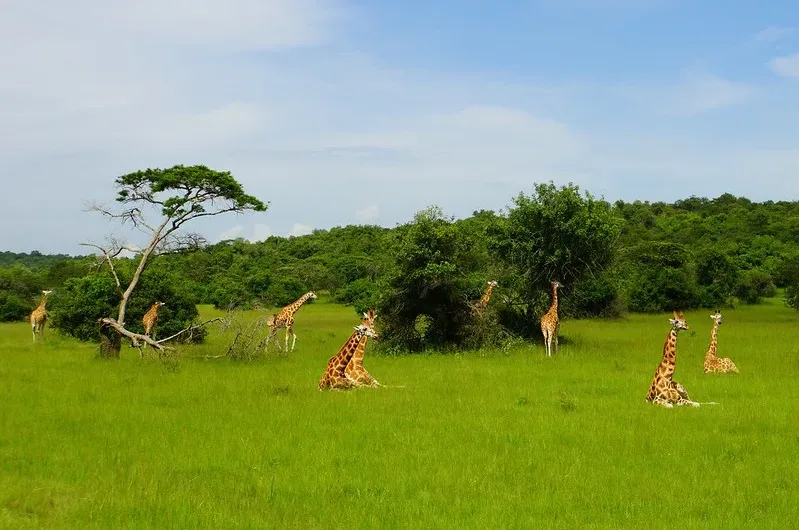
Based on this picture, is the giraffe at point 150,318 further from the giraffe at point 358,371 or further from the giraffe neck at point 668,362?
the giraffe neck at point 668,362

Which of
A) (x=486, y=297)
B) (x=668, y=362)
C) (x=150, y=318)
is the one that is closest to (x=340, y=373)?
(x=668, y=362)

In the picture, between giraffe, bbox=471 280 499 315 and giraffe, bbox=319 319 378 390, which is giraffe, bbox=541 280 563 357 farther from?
giraffe, bbox=319 319 378 390

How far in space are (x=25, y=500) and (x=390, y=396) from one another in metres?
8.18

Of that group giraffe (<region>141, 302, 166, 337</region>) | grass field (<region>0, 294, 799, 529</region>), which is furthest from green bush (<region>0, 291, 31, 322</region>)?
grass field (<region>0, 294, 799, 529</region>)

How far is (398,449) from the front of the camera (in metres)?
10.7

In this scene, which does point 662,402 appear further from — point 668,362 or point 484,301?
point 484,301

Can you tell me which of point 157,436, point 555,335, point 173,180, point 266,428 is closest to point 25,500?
point 157,436

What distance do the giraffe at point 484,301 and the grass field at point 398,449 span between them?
178 inches

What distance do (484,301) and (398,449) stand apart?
46.9ft

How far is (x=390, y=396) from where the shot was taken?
49.1 ft

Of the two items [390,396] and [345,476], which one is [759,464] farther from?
[390,396]

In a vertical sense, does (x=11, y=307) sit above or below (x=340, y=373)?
below

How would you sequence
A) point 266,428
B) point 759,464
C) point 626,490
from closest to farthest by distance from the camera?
point 626,490 < point 759,464 < point 266,428

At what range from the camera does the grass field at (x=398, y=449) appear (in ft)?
25.9
